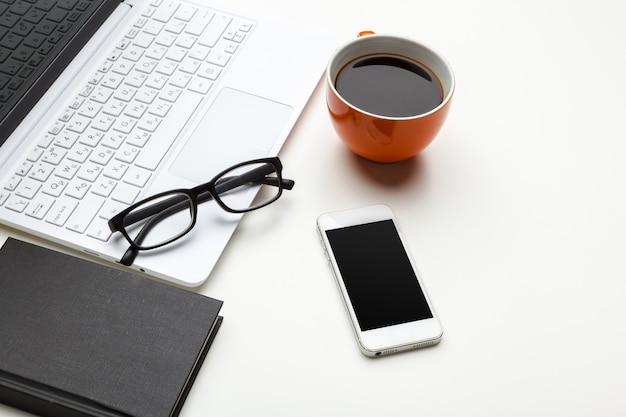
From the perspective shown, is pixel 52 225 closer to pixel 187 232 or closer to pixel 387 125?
pixel 187 232

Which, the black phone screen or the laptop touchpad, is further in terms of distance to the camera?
the laptop touchpad

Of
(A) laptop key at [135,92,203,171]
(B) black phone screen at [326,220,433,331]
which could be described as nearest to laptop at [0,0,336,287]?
(A) laptop key at [135,92,203,171]

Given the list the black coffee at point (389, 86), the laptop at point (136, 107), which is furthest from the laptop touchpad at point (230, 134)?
the black coffee at point (389, 86)

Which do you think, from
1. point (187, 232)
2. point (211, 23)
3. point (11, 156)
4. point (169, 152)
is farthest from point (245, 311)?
point (211, 23)

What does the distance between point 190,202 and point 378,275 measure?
217mm

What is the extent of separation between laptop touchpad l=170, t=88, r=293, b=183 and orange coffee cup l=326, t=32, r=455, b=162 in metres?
0.10

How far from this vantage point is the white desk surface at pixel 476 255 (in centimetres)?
60

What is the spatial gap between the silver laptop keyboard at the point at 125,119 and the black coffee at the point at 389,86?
0.20 meters

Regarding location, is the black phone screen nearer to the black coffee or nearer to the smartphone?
the smartphone

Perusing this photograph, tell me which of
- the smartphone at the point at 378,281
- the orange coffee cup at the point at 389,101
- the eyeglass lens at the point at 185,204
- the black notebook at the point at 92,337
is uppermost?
the orange coffee cup at the point at 389,101

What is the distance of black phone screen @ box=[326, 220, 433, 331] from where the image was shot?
0.63 m

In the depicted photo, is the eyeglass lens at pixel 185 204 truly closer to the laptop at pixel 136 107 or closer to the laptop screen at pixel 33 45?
the laptop at pixel 136 107

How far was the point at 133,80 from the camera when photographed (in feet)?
2.67

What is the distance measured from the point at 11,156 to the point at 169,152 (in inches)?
7.0
